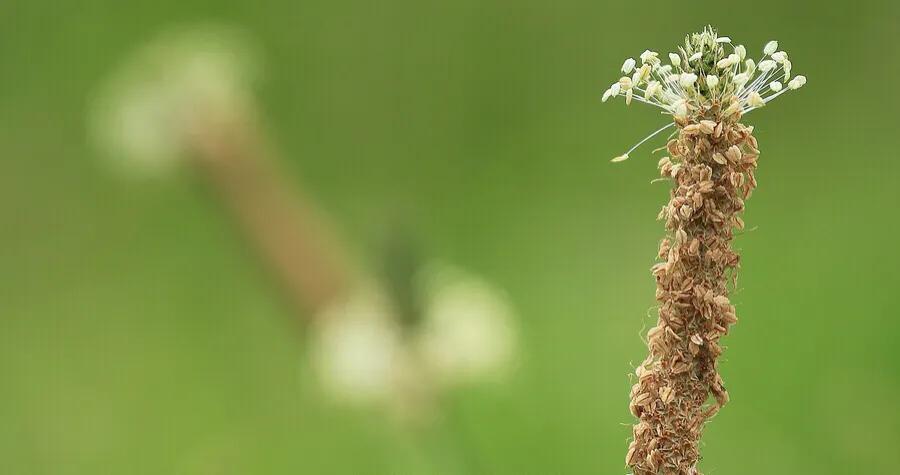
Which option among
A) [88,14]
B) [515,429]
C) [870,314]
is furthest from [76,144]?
[870,314]

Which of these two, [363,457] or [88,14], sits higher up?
[88,14]

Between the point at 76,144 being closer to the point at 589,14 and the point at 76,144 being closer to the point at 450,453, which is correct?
the point at 589,14

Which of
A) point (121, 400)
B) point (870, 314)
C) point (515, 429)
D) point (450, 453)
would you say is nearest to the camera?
point (450, 453)

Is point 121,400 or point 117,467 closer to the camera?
point 117,467

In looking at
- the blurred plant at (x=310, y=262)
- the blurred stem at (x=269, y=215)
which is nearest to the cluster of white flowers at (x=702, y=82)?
the blurred plant at (x=310, y=262)

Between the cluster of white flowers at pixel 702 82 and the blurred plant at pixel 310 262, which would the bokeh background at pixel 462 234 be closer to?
the blurred plant at pixel 310 262

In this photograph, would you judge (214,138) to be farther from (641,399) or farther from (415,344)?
(641,399)
